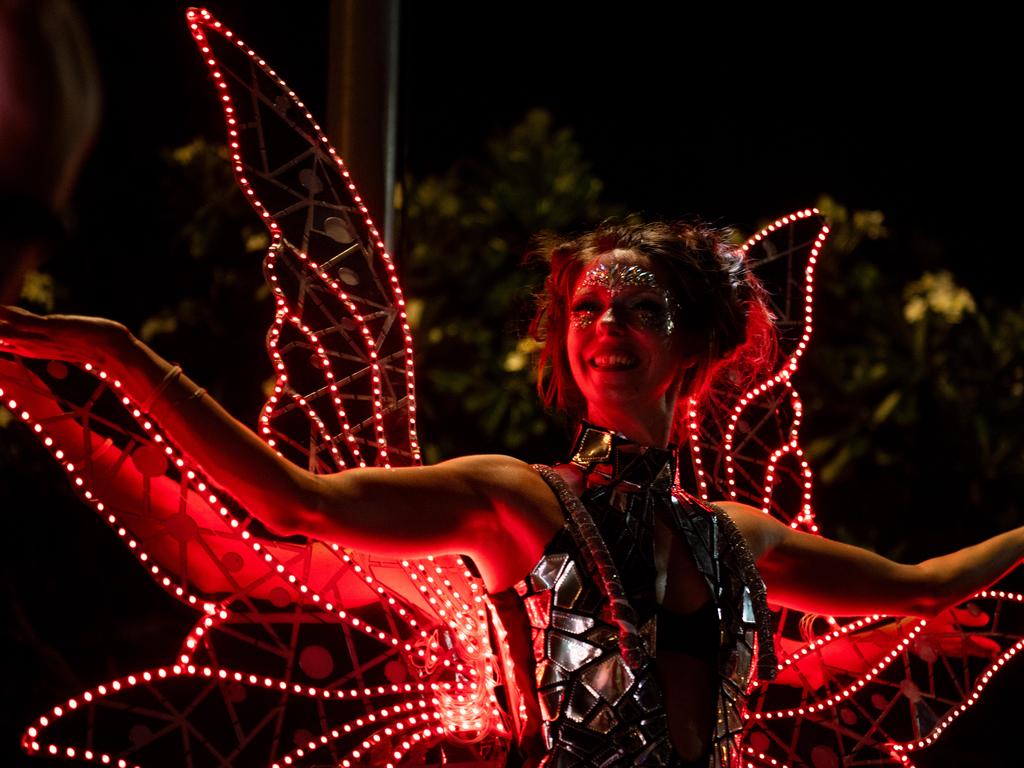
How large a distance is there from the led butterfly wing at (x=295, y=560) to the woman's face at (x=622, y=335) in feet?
1.10

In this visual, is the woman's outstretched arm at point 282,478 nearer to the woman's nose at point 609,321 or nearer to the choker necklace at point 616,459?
the choker necklace at point 616,459

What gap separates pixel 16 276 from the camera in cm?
77

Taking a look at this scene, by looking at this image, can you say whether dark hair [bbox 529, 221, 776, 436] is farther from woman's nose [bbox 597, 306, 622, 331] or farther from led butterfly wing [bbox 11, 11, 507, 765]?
led butterfly wing [bbox 11, 11, 507, 765]

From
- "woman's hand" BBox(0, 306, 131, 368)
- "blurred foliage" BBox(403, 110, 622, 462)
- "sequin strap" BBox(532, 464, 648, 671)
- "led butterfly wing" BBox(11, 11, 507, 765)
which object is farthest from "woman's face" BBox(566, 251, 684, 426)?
"blurred foliage" BBox(403, 110, 622, 462)

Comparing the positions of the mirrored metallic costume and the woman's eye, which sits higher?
the woman's eye

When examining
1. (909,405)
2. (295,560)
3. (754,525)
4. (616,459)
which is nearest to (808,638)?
(754,525)

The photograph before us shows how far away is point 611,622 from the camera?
213cm

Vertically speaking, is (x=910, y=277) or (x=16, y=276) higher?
(x=910, y=277)

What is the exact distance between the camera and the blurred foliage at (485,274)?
5000mm

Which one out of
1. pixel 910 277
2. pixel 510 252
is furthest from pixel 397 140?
pixel 910 277

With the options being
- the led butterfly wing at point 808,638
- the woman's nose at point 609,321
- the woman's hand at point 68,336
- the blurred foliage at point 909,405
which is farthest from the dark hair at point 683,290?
the blurred foliage at point 909,405

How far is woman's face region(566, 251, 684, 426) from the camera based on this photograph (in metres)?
2.38

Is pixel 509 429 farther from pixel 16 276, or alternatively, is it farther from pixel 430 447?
pixel 16 276

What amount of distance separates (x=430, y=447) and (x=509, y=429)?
394mm
